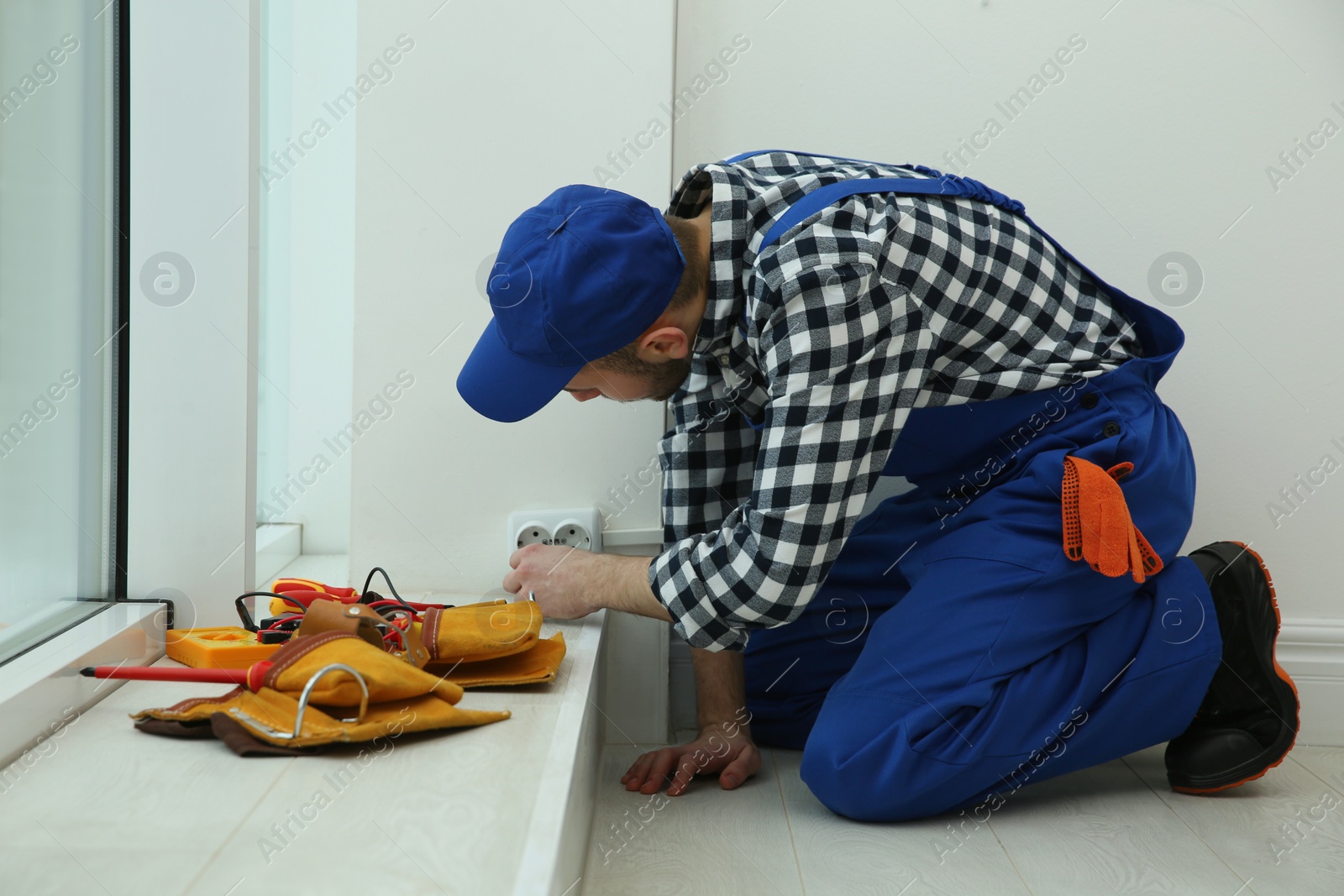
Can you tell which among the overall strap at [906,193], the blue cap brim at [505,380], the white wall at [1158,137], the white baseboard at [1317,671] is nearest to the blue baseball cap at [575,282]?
the blue cap brim at [505,380]

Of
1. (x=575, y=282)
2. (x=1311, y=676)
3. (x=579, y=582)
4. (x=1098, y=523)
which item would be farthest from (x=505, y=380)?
(x=1311, y=676)

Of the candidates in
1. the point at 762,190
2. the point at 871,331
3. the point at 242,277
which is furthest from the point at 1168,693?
the point at 242,277

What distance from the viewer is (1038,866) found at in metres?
0.96

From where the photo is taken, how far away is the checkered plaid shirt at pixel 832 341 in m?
0.91

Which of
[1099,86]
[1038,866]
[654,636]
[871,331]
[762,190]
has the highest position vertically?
[1099,86]

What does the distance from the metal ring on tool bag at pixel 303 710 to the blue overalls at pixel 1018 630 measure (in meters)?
0.52

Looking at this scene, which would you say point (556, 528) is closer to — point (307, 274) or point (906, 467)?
point (906, 467)

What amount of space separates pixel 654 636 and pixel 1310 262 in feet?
3.64

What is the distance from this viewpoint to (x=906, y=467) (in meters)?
1.21

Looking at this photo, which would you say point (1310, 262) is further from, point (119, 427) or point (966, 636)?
point (119, 427)

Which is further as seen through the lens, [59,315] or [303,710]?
[59,315]

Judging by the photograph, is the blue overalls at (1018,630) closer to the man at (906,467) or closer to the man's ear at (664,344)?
the man at (906,467)

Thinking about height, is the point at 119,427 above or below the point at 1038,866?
above

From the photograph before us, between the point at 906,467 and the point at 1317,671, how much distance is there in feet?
2.52
